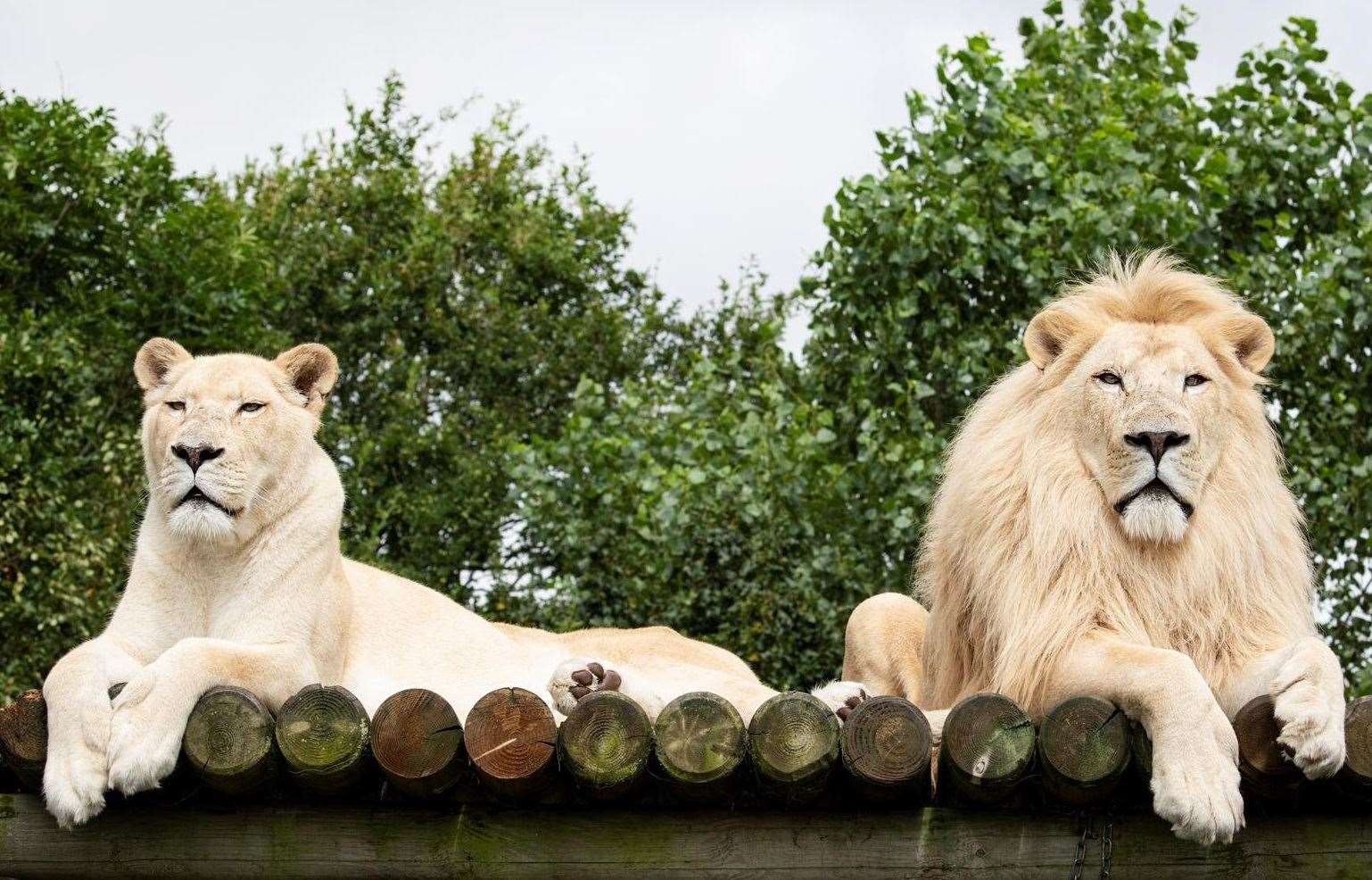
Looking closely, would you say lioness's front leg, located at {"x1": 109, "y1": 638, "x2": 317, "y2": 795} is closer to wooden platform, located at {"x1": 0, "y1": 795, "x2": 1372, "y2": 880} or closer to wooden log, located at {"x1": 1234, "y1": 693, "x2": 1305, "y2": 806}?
wooden platform, located at {"x1": 0, "y1": 795, "x2": 1372, "y2": 880}

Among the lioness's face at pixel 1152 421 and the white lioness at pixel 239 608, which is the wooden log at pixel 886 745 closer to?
the lioness's face at pixel 1152 421

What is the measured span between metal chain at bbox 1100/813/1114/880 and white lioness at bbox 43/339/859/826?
44.0 inches

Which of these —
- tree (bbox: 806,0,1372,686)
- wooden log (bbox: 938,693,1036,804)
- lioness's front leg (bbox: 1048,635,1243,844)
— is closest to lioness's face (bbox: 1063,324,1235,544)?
lioness's front leg (bbox: 1048,635,1243,844)

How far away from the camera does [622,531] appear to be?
11781 mm

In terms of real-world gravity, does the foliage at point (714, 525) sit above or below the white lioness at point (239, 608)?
above

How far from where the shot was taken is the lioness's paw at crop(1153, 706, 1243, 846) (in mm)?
3180

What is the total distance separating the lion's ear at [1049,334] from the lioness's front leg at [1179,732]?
3.05 feet

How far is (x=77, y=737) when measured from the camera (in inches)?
138

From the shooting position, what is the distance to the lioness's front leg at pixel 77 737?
135 inches

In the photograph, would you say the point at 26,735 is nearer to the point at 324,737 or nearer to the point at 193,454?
the point at 324,737

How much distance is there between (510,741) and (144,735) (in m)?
0.72

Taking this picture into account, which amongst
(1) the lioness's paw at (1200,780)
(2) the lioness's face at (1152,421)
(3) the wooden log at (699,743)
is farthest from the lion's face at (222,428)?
(1) the lioness's paw at (1200,780)

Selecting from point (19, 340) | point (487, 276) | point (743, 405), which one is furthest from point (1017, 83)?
point (487, 276)

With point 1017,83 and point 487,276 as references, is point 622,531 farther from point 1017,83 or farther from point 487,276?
point 487,276
